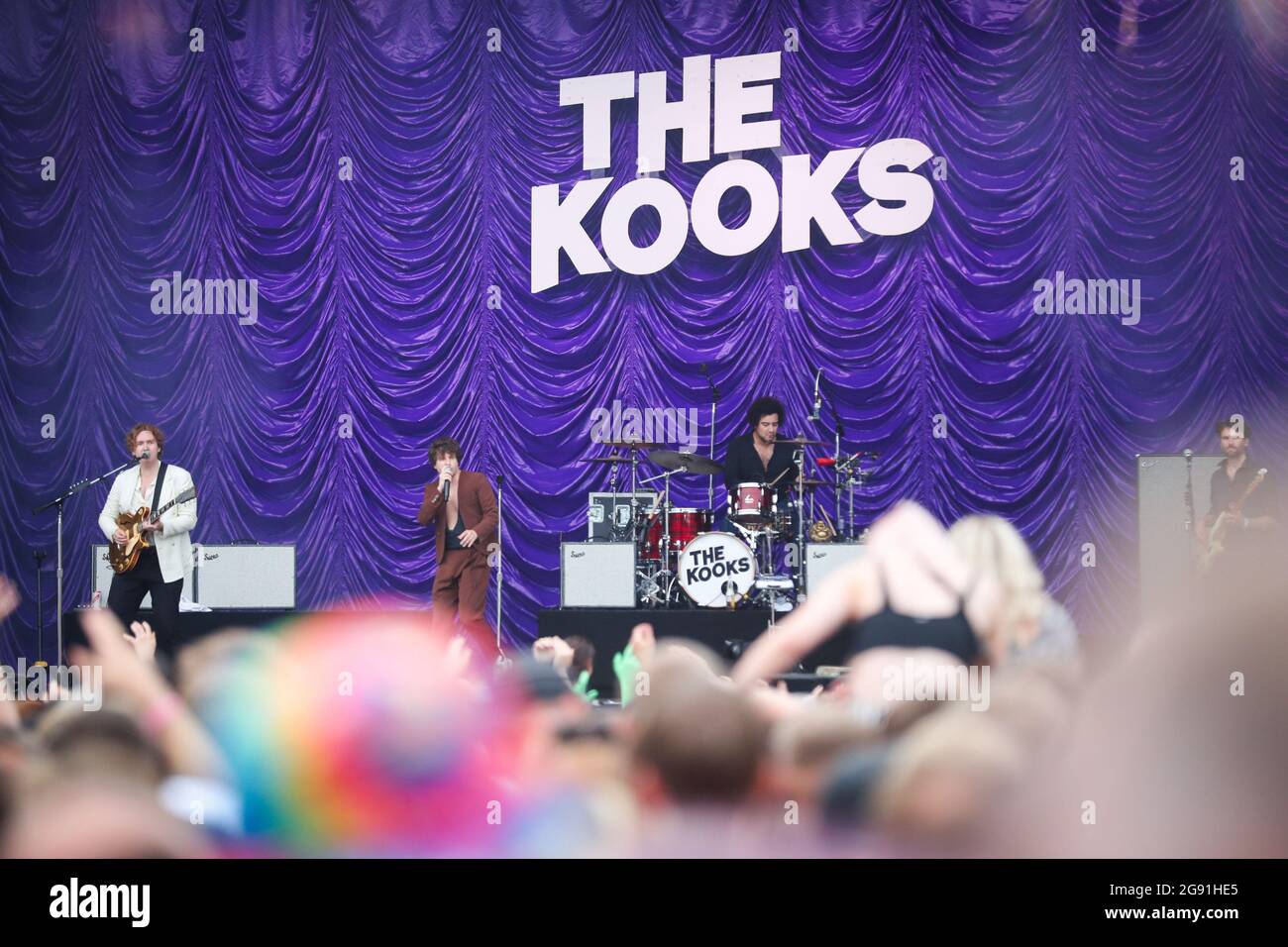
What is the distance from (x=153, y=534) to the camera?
7.73m

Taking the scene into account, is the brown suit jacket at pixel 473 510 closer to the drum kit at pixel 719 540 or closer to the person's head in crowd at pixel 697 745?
the drum kit at pixel 719 540

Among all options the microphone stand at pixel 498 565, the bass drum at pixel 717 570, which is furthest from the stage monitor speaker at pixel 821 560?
the microphone stand at pixel 498 565

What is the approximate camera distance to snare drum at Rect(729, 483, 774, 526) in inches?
356

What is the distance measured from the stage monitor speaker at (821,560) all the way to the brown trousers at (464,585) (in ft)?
7.91

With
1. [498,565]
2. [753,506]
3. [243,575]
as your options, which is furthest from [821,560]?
[243,575]

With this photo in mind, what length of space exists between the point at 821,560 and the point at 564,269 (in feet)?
14.5

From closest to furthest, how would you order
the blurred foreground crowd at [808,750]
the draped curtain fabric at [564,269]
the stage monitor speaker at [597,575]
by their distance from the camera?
1. the blurred foreground crowd at [808,750]
2. the stage monitor speaker at [597,575]
3. the draped curtain fabric at [564,269]

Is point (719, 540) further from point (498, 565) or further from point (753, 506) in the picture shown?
point (498, 565)

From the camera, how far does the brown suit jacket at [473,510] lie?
360 inches

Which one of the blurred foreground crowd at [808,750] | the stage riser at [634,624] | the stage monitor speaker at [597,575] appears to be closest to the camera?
the blurred foreground crowd at [808,750]

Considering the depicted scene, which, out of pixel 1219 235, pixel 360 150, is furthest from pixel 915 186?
pixel 360 150

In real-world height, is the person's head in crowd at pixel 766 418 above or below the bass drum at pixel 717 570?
above

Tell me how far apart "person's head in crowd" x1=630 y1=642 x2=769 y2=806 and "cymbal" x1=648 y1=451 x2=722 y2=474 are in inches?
298

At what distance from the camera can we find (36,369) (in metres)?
11.8
